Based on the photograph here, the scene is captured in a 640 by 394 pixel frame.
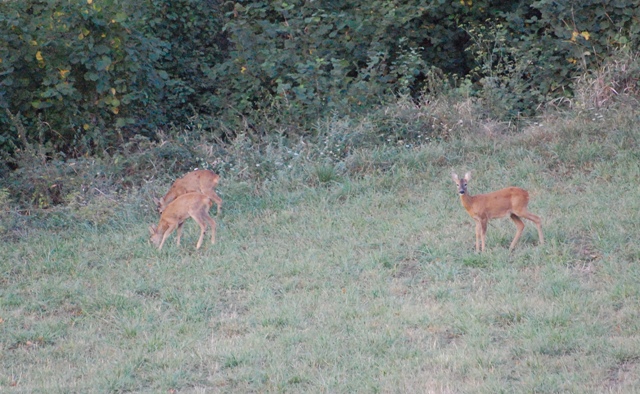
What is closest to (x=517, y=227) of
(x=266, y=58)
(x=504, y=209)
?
(x=504, y=209)

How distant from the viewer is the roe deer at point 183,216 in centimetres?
965

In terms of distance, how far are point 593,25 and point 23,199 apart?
855cm

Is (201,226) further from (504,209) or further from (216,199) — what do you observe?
(504,209)

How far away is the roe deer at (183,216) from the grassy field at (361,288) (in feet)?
0.60

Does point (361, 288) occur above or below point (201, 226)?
above

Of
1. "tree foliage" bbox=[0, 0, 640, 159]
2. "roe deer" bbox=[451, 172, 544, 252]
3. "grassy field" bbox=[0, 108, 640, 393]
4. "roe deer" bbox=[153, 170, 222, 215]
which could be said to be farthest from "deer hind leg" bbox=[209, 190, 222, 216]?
"roe deer" bbox=[451, 172, 544, 252]

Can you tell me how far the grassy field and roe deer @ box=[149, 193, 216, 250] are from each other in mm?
184

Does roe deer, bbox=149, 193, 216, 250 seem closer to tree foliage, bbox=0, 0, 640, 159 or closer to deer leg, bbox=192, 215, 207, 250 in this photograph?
deer leg, bbox=192, 215, 207, 250

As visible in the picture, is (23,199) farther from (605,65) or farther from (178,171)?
(605,65)

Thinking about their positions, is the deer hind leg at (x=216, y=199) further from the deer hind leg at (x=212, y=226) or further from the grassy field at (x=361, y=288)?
the deer hind leg at (x=212, y=226)

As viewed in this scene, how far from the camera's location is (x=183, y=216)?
9656 millimetres

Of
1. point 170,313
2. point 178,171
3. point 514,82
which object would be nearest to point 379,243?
point 170,313

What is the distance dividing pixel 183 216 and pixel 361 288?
2.53m

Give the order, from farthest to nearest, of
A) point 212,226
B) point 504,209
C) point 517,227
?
1. point 212,226
2. point 517,227
3. point 504,209
